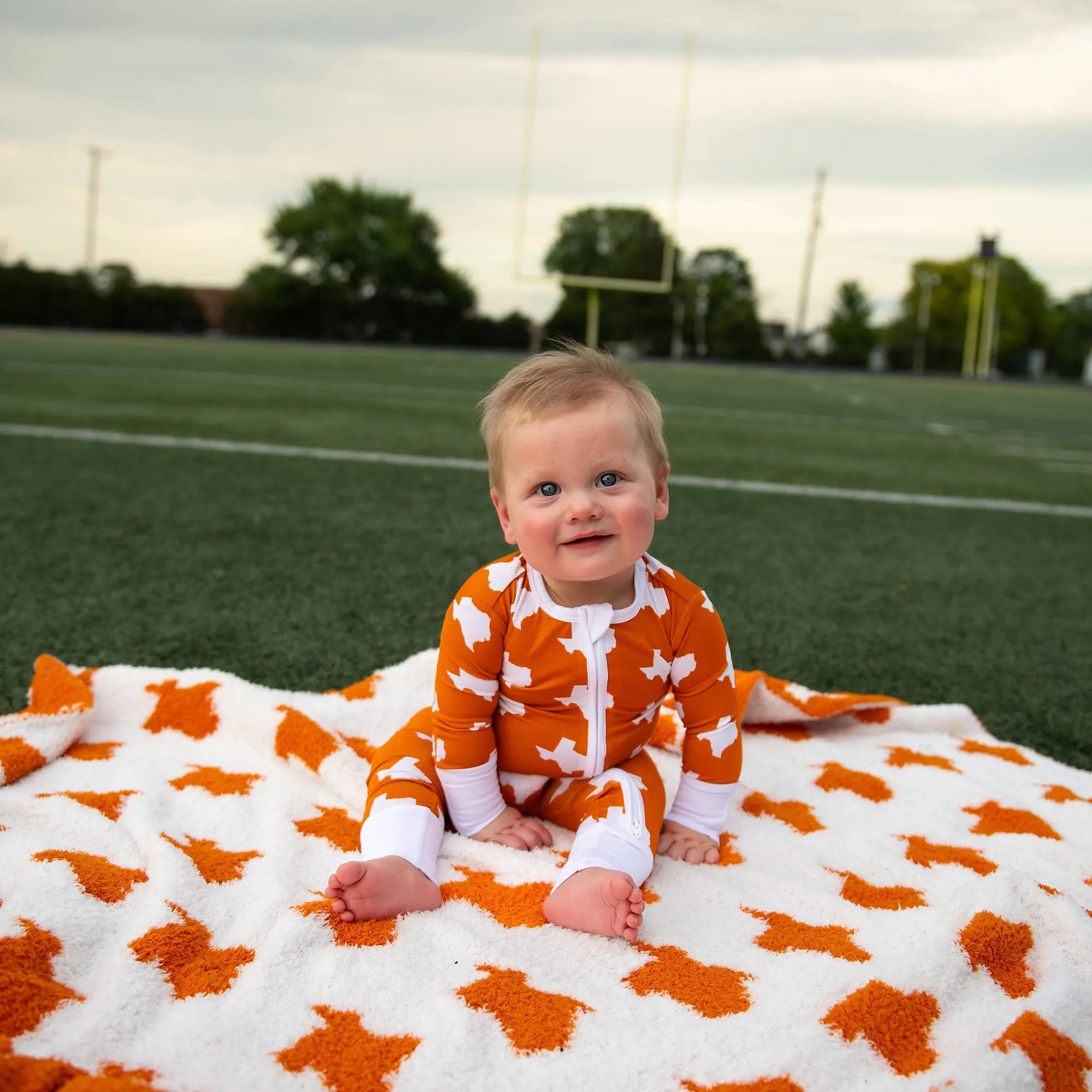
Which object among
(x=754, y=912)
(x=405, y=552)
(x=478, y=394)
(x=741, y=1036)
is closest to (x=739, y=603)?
(x=405, y=552)

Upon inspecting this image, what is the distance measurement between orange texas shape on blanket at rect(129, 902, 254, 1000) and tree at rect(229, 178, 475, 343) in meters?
38.2

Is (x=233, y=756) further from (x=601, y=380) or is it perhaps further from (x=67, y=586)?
(x=67, y=586)

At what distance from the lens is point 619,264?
53.5m

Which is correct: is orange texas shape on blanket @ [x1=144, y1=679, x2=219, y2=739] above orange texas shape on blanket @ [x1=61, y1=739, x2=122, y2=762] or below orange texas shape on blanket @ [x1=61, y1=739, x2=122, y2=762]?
above

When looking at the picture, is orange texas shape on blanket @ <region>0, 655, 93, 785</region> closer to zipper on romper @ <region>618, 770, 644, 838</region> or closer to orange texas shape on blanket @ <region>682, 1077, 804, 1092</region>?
zipper on romper @ <region>618, 770, 644, 838</region>

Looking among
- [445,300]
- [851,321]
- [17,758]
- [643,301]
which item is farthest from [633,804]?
[851,321]

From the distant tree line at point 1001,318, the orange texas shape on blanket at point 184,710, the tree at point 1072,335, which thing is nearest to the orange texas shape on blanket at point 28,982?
the orange texas shape on blanket at point 184,710

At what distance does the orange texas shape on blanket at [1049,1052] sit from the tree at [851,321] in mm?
64119

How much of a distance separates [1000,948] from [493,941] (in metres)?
0.62

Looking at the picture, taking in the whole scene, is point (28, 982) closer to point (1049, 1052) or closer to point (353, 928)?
point (353, 928)

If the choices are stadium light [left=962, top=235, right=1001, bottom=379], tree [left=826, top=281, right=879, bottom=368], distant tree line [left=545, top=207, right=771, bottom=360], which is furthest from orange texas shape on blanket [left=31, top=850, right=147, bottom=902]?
tree [left=826, top=281, right=879, bottom=368]

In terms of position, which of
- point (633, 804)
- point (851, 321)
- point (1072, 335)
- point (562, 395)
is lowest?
point (633, 804)

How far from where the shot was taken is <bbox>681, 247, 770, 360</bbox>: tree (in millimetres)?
45781

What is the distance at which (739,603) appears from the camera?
9.02ft
